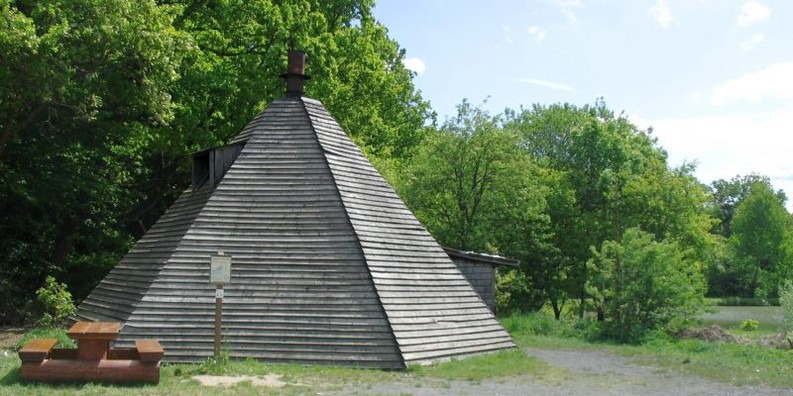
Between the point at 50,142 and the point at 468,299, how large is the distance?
15.3 meters

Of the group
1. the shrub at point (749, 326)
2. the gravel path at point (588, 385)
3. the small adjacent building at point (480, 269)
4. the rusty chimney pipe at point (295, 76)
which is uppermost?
the rusty chimney pipe at point (295, 76)

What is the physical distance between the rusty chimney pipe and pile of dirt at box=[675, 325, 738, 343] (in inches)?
475

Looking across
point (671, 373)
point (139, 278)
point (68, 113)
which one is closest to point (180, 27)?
point (68, 113)

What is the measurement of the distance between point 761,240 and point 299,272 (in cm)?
4911

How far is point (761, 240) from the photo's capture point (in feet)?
173

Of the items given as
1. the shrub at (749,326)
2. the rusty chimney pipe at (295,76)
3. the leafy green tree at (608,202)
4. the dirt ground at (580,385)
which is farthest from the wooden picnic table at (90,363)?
the shrub at (749,326)

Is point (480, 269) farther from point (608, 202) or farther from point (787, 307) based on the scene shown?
point (608, 202)

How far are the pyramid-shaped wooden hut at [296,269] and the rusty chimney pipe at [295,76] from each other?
50 centimetres

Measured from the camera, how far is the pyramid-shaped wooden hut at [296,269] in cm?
1180

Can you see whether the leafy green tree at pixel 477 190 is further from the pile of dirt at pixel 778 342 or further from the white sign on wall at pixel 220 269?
the white sign on wall at pixel 220 269

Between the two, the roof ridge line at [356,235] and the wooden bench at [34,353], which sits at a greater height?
the roof ridge line at [356,235]

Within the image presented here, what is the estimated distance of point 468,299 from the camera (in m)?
14.3

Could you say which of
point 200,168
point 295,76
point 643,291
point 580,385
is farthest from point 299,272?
point 643,291

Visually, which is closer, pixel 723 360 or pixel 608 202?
pixel 723 360
